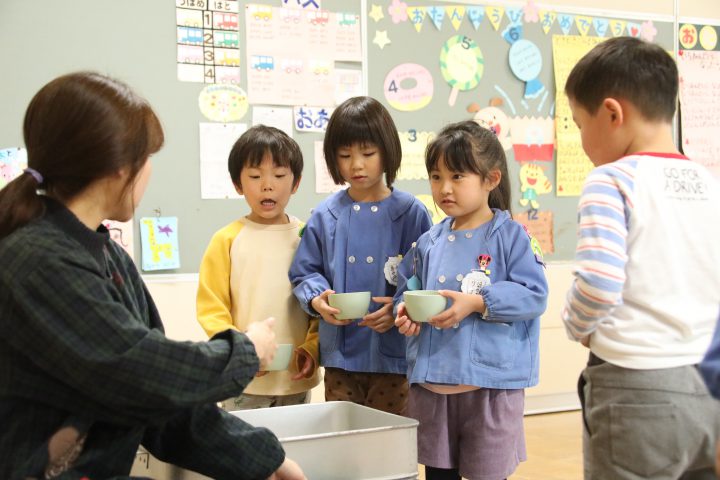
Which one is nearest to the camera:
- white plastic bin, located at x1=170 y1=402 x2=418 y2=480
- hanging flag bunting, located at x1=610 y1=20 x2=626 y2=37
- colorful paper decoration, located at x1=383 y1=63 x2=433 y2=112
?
white plastic bin, located at x1=170 y1=402 x2=418 y2=480

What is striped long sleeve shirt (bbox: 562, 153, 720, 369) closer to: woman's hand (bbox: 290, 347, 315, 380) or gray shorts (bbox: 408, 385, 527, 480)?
gray shorts (bbox: 408, 385, 527, 480)

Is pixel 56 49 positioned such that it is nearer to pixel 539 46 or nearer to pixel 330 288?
pixel 330 288

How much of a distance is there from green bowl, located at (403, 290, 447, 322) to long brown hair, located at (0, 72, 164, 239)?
637mm

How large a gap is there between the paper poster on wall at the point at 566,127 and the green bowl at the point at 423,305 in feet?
7.88

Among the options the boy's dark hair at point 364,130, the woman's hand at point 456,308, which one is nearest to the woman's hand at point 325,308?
the woman's hand at point 456,308

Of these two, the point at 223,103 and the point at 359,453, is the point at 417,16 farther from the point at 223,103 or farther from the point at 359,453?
the point at 359,453

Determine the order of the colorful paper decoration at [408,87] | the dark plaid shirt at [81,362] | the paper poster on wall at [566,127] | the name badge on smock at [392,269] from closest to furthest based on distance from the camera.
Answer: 1. the dark plaid shirt at [81,362]
2. the name badge on smock at [392,269]
3. the colorful paper decoration at [408,87]
4. the paper poster on wall at [566,127]

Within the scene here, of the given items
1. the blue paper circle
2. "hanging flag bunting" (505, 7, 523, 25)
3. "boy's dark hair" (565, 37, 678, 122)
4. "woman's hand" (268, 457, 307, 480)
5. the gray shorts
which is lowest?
the gray shorts

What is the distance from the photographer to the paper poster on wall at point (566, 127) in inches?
153

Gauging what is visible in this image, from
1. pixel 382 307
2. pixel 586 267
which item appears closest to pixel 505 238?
Answer: pixel 382 307

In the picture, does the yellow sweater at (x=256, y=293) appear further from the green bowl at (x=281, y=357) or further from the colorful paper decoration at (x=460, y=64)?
the colorful paper decoration at (x=460, y=64)

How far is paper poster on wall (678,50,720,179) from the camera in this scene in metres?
4.14

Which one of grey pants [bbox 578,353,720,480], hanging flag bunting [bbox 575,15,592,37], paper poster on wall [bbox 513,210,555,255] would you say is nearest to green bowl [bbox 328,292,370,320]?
grey pants [bbox 578,353,720,480]

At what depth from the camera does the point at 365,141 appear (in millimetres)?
2006
